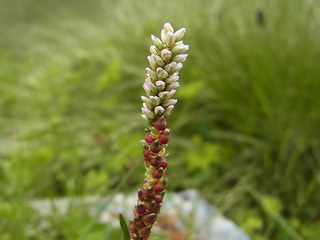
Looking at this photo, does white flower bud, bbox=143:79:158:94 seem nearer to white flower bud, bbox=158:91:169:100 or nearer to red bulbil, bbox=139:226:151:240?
white flower bud, bbox=158:91:169:100

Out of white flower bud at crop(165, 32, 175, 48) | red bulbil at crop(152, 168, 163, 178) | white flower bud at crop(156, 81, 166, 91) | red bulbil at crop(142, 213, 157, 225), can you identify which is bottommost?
red bulbil at crop(142, 213, 157, 225)

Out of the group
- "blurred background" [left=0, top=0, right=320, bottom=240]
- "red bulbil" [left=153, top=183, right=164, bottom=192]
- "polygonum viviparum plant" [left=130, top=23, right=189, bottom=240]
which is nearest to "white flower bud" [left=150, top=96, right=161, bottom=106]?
"polygonum viviparum plant" [left=130, top=23, right=189, bottom=240]

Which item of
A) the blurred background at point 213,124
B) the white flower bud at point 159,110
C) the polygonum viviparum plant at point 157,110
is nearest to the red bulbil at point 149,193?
the polygonum viviparum plant at point 157,110

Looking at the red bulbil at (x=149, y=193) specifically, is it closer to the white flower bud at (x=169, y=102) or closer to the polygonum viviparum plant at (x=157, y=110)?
the polygonum viviparum plant at (x=157, y=110)

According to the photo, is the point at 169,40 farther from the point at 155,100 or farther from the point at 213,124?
the point at 213,124

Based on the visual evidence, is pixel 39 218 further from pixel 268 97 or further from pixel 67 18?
pixel 67 18

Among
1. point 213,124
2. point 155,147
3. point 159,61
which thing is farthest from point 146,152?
point 213,124

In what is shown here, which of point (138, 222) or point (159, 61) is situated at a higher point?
point (159, 61)
